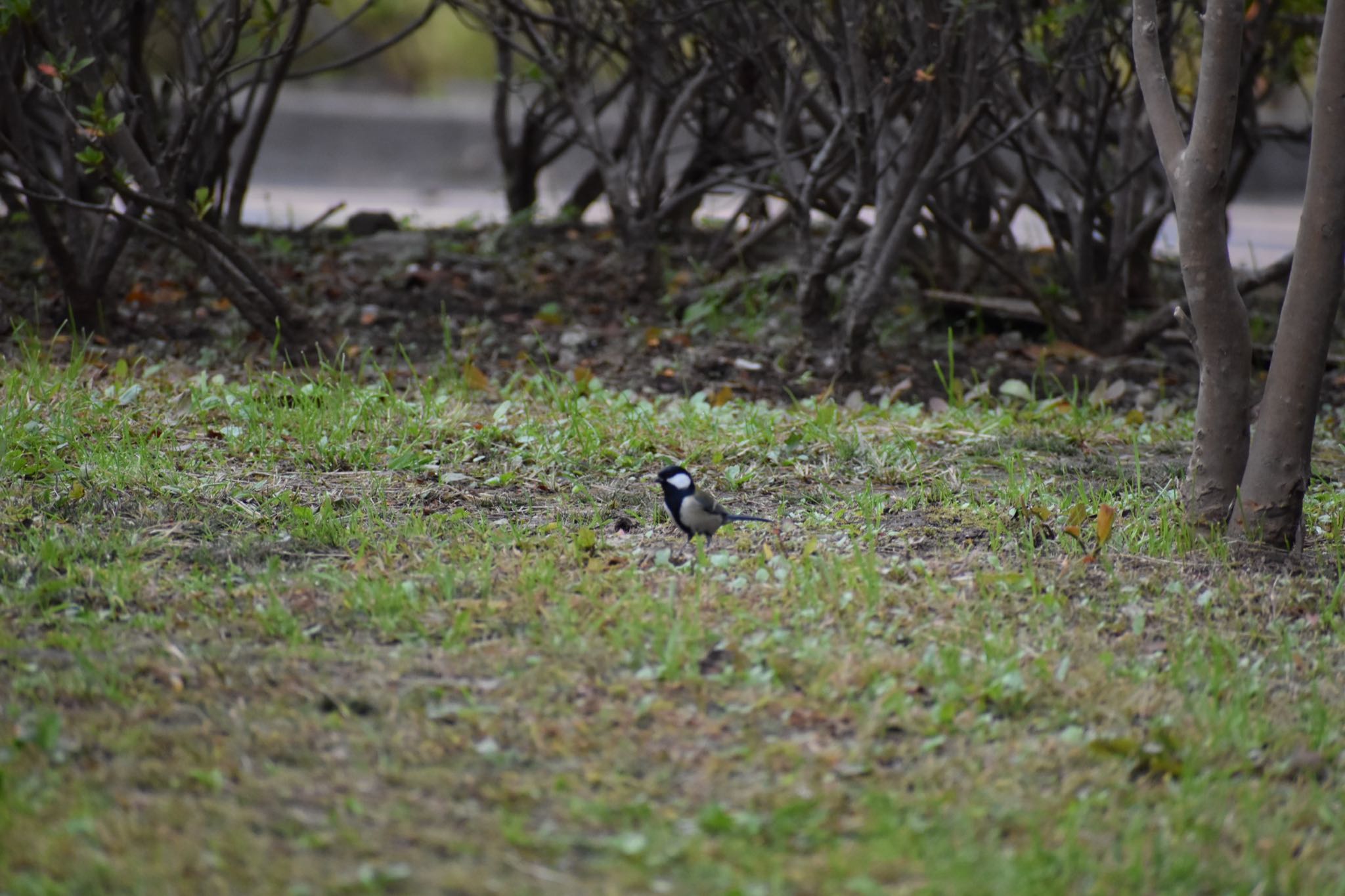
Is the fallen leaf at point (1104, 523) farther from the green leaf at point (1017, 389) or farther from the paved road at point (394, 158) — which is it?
the paved road at point (394, 158)

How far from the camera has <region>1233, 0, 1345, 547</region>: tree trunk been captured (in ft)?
10.3

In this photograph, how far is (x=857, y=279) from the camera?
18.0ft

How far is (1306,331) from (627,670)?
1.99m

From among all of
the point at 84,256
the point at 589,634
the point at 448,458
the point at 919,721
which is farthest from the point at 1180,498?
the point at 84,256

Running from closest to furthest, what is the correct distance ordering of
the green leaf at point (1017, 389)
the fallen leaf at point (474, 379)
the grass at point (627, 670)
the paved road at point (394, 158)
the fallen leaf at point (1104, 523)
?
the grass at point (627, 670), the fallen leaf at point (1104, 523), the fallen leaf at point (474, 379), the green leaf at point (1017, 389), the paved road at point (394, 158)

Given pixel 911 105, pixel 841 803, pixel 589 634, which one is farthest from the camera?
pixel 911 105

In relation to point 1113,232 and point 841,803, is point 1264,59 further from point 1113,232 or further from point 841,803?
point 841,803

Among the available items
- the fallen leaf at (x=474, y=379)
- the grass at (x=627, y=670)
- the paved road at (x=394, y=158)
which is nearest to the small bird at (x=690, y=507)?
the grass at (x=627, y=670)

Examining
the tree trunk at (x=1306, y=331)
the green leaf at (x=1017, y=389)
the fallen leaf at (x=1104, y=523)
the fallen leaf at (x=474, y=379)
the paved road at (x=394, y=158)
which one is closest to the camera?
the tree trunk at (x=1306, y=331)

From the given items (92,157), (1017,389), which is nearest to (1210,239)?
(1017,389)

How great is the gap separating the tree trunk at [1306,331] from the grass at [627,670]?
16cm

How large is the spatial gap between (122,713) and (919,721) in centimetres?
157

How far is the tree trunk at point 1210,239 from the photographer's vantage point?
126 inches

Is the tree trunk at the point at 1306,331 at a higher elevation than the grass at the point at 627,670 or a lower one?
higher
